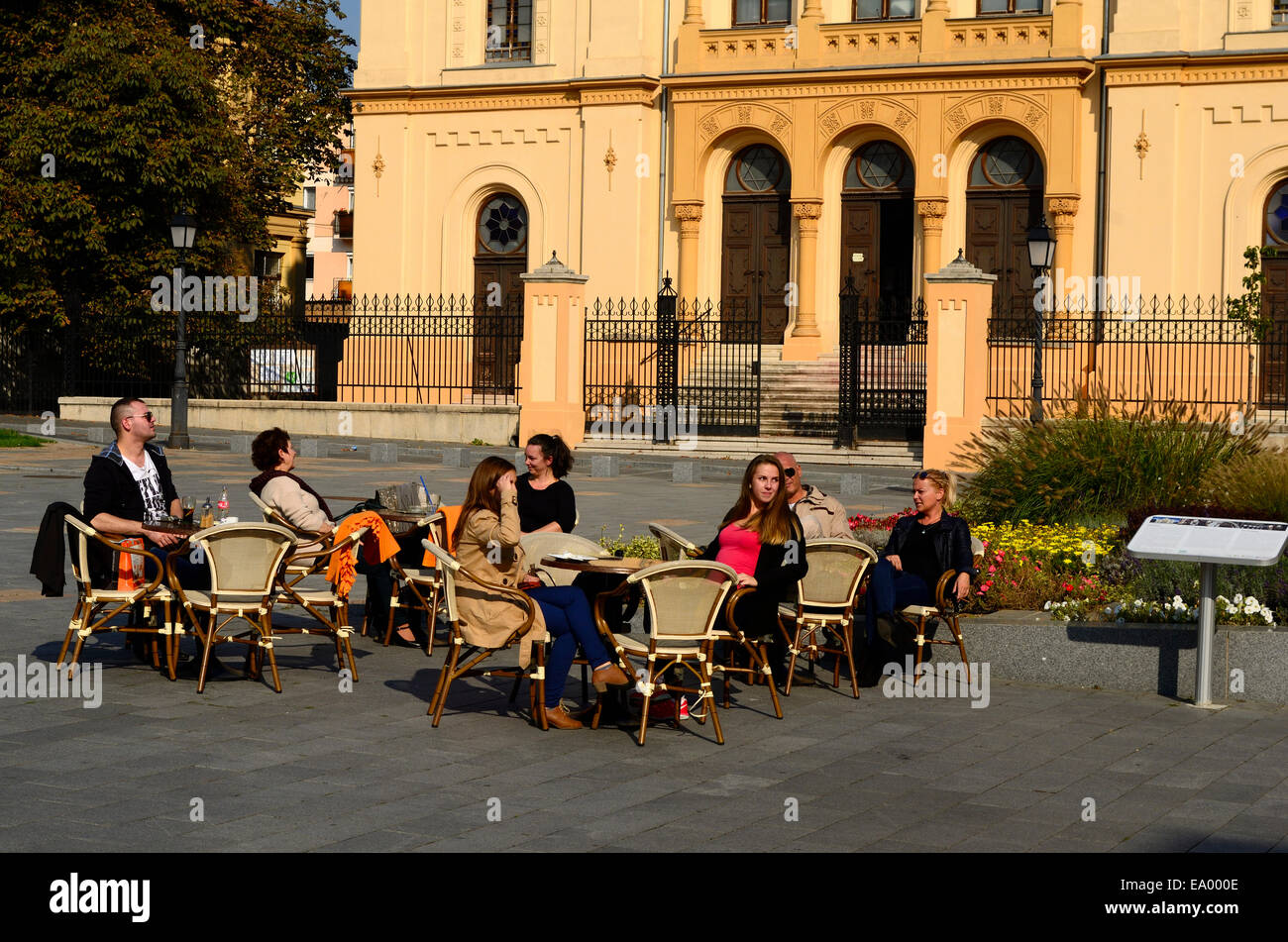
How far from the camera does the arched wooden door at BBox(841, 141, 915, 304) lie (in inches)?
1330

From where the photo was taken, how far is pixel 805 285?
1328 inches

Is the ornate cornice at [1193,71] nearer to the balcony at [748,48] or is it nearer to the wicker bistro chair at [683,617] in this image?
the balcony at [748,48]

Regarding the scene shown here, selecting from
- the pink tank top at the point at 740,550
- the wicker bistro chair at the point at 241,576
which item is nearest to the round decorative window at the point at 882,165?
the pink tank top at the point at 740,550

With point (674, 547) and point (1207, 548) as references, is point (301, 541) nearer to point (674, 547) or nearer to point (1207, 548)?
point (674, 547)

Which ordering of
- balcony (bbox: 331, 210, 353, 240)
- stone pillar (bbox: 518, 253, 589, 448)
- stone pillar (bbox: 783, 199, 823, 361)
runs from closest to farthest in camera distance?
stone pillar (bbox: 518, 253, 589, 448) < stone pillar (bbox: 783, 199, 823, 361) < balcony (bbox: 331, 210, 353, 240)

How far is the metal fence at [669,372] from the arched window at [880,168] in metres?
3.45

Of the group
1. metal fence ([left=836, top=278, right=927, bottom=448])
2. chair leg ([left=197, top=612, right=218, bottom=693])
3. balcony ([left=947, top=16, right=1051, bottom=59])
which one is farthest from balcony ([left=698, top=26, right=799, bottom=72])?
chair leg ([left=197, top=612, right=218, bottom=693])

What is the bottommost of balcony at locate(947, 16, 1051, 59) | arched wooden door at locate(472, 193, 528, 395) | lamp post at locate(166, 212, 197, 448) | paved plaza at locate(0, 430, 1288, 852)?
paved plaza at locate(0, 430, 1288, 852)

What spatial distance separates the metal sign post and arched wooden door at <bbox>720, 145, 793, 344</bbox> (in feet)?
81.8

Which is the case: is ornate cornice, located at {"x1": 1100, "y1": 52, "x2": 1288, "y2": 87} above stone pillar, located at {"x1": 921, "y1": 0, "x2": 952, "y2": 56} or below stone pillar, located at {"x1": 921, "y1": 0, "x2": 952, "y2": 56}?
below

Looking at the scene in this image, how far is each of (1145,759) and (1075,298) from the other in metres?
24.6

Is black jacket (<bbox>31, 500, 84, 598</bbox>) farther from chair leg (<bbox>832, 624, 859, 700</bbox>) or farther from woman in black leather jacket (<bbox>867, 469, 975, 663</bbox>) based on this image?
woman in black leather jacket (<bbox>867, 469, 975, 663</bbox>)

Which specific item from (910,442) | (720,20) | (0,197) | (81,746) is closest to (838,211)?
(720,20)
